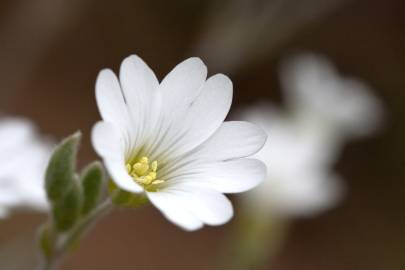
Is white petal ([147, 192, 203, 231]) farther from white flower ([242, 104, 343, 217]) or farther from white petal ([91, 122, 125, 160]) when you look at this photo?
white flower ([242, 104, 343, 217])

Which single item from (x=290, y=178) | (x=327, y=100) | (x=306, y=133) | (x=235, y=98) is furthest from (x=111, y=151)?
(x=235, y=98)

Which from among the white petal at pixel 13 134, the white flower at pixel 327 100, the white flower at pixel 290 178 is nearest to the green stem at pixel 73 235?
the white petal at pixel 13 134

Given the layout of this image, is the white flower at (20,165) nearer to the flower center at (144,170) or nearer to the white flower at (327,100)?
the flower center at (144,170)

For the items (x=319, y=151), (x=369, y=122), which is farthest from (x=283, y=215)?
(x=369, y=122)

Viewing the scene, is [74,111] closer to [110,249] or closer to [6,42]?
[110,249]

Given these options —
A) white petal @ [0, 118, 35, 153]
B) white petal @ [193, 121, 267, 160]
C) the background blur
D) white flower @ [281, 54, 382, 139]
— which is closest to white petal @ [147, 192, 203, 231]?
white petal @ [193, 121, 267, 160]

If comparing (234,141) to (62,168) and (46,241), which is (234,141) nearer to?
(62,168)
